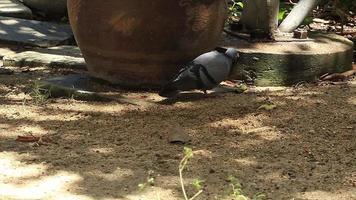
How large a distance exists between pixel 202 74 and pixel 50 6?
3903mm

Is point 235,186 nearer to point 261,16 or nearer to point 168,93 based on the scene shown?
point 168,93

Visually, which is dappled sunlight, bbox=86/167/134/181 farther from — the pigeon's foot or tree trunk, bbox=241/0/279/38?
tree trunk, bbox=241/0/279/38

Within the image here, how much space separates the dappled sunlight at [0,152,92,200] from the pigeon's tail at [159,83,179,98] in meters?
1.24

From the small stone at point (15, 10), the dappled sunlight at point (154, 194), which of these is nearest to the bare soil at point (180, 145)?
the dappled sunlight at point (154, 194)

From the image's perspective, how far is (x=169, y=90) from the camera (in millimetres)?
4156

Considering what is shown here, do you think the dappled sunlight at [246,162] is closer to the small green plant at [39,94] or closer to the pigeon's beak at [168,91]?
the pigeon's beak at [168,91]

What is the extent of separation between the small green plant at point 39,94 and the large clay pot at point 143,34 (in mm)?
375

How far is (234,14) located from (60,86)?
2522mm

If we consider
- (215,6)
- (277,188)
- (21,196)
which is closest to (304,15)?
(215,6)

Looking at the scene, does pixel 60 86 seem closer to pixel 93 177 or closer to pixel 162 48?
pixel 162 48

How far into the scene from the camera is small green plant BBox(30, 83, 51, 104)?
4277mm

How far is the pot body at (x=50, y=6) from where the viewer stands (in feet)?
24.8

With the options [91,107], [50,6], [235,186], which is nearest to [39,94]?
[91,107]

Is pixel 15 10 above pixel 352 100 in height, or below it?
below
